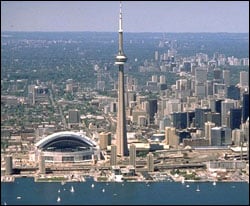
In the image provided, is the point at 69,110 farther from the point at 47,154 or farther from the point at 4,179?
the point at 4,179

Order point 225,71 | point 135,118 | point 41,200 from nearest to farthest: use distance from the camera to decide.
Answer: point 41,200 → point 135,118 → point 225,71

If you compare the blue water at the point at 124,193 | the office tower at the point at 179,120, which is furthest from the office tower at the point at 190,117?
the blue water at the point at 124,193

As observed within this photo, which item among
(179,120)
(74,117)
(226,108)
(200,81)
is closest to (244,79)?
(200,81)

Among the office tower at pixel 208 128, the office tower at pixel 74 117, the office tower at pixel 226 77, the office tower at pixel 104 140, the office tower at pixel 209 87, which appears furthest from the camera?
the office tower at pixel 226 77

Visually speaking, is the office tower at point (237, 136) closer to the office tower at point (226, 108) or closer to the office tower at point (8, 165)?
the office tower at point (226, 108)

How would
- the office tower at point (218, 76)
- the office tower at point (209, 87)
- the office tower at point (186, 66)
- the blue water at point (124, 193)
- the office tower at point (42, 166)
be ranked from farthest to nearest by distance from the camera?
1. the office tower at point (186, 66)
2. the office tower at point (218, 76)
3. the office tower at point (209, 87)
4. the office tower at point (42, 166)
5. the blue water at point (124, 193)

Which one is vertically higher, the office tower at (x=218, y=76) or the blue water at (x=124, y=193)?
the office tower at (x=218, y=76)

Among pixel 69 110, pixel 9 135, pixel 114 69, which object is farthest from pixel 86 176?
pixel 114 69
